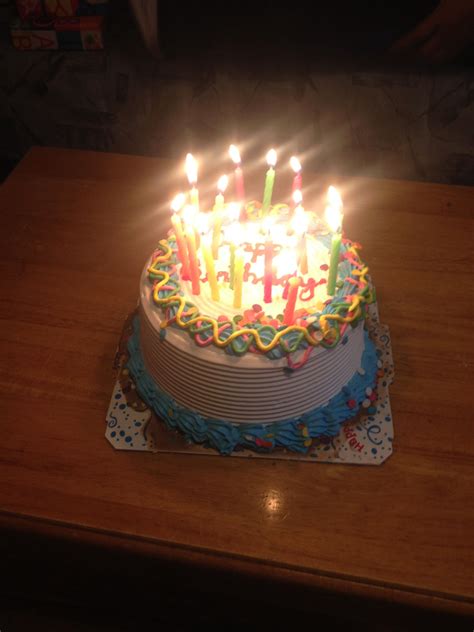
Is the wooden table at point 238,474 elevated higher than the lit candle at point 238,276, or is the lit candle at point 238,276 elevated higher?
the lit candle at point 238,276

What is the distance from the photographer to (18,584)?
6.47 feet

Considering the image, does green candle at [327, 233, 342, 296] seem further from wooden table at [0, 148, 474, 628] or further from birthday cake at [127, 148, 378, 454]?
wooden table at [0, 148, 474, 628]

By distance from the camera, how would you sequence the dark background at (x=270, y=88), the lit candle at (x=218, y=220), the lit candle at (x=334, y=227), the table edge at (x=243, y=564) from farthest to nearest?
the dark background at (x=270, y=88), the lit candle at (x=218, y=220), the lit candle at (x=334, y=227), the table edge at (x=243, y=564)

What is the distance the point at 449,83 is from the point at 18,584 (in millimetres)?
2232

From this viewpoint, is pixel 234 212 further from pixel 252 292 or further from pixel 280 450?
pixel 280 450

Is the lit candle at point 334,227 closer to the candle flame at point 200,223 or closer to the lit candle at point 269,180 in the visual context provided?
the lit candle at point 269,180

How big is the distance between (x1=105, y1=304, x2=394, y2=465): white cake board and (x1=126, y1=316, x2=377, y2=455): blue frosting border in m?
0.02

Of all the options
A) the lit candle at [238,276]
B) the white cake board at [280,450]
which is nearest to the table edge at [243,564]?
the white cake board at [280,450]

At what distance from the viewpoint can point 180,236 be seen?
1596mm

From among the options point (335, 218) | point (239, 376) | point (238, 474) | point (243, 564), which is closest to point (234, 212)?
point (335, 218)

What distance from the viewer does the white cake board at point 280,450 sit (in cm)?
162

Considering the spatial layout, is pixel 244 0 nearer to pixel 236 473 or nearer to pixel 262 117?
pixel 262 117

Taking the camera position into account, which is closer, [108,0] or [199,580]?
[199,580]

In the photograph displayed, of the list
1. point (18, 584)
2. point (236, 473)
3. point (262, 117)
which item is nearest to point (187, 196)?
point (236, 473)
